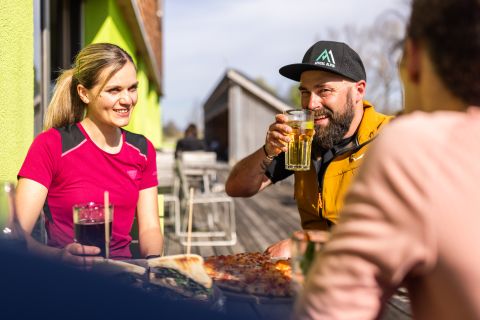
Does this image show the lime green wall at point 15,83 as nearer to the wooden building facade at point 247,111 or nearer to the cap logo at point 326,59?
the cap logo at point 326,59

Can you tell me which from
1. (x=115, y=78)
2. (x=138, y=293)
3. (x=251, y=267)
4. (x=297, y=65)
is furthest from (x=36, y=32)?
(x=138, y=293)

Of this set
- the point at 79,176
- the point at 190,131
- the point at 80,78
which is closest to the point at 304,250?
the point at 79,176

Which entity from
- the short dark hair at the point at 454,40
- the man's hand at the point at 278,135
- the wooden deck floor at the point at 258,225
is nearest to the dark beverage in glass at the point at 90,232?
the man's hand at the point at 278,135

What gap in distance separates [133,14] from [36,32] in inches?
122

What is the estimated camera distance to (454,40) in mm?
844

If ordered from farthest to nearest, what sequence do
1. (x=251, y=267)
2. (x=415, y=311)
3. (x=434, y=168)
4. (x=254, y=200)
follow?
(x=254, y=200) < (x=251, y=267) < (x=415, y=311) < (x=434, y=168)

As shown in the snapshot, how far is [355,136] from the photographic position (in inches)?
95.5

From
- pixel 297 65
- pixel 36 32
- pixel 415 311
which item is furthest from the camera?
pixel 36 32

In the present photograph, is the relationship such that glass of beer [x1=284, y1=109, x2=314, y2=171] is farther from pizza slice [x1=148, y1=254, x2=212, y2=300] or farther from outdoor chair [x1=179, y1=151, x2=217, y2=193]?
outdoor chair [x1=179, y1=151, x2=217, y2=193]

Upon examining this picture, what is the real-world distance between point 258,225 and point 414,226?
7.19 m

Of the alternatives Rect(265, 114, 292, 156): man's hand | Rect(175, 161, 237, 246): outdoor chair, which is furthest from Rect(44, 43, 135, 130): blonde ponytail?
Rect(175, 161, 237, 246): outdoor chair

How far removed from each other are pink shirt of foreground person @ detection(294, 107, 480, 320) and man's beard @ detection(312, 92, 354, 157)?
1.51m

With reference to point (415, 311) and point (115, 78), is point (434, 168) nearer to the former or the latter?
point (415, 311)

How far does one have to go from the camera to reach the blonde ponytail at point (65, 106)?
7.68ft
